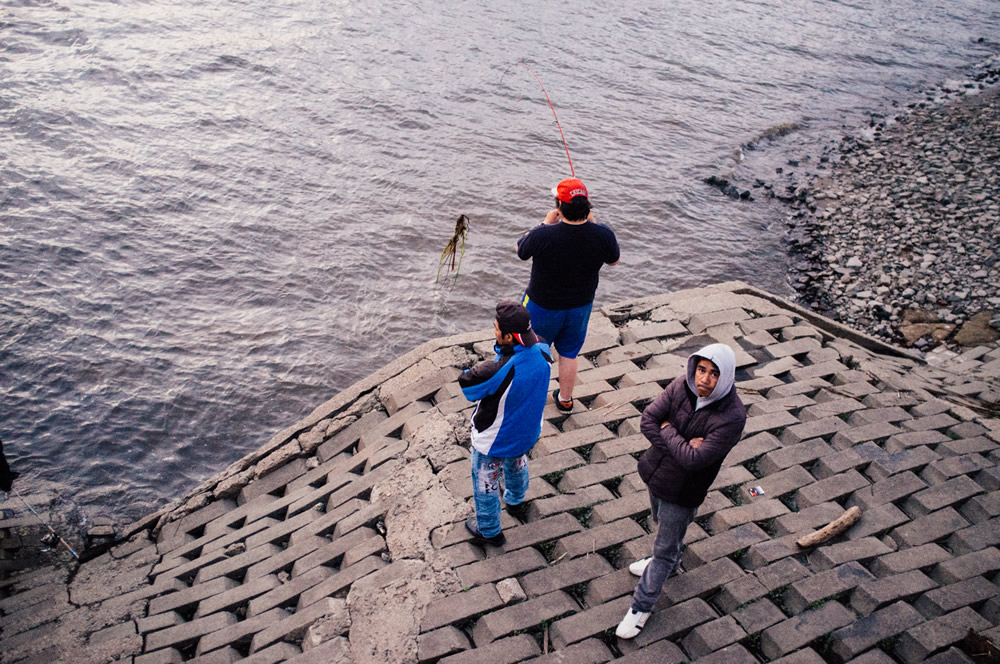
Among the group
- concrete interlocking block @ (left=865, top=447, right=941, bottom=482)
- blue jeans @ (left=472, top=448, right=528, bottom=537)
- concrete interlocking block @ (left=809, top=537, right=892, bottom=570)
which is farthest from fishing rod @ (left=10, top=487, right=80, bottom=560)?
concrete interlocking block @ (left=865, top=447, right=941, bottom=482)

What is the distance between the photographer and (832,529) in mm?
4457

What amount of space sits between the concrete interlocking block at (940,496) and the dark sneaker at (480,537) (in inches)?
109

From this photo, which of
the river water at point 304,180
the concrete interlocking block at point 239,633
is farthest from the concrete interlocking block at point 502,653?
the river water at point 304,180

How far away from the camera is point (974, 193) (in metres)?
11.5

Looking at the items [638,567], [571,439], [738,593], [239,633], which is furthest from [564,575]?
[239,633]

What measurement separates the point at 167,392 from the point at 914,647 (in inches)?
292

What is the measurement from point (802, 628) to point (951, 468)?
2003 mm

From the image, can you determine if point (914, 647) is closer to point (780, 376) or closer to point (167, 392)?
point (780, 376)

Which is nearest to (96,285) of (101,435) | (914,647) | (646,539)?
(101,435)

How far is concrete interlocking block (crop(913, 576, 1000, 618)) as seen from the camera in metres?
4.04

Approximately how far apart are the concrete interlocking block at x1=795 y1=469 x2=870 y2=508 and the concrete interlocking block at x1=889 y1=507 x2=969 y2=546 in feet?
1.26

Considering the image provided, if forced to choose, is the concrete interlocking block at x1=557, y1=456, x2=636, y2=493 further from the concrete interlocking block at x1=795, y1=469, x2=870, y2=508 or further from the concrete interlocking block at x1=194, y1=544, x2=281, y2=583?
the concrete interlocking block at x1=194, y1=544, x2=281, y2=583

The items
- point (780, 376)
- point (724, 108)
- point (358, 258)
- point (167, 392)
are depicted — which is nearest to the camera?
point (780, 376)

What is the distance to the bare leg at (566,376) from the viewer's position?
520cm
